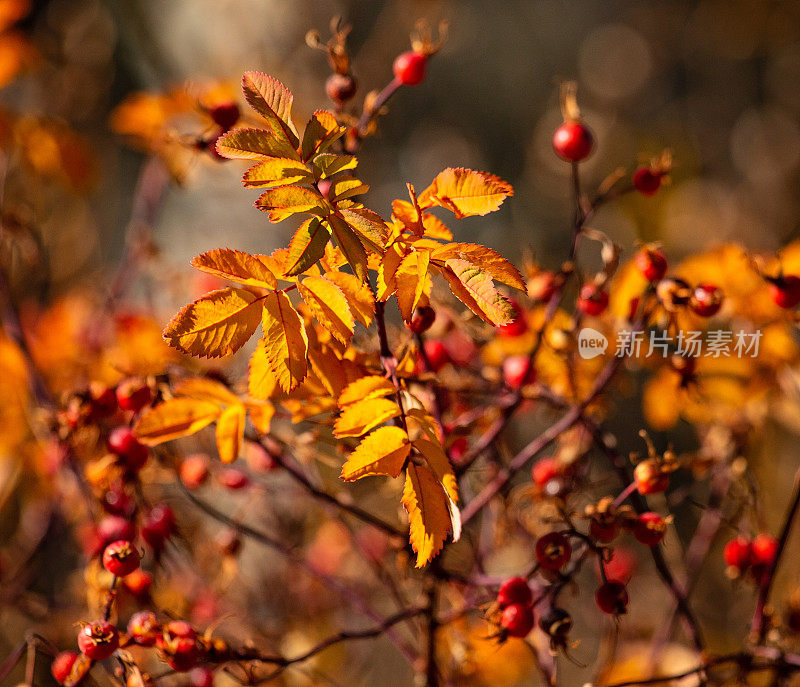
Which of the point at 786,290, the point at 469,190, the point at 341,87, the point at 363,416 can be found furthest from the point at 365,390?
the point at 786,290

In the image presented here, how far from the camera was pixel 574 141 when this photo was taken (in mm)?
499

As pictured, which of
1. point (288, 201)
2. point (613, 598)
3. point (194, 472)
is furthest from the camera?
point (194, 472)

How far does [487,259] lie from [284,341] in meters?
0.11

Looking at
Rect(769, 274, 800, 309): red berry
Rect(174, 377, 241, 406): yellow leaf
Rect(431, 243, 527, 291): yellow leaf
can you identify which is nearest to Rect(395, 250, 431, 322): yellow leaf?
Rect(431, 243, 527, 291): yellow leaf

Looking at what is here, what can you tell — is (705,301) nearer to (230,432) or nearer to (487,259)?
(487,259)

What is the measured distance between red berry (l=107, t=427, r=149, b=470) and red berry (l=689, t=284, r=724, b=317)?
38 cm

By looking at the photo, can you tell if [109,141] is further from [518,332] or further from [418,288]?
[418,288]

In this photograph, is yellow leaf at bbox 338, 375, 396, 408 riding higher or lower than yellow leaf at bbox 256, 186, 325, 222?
lower

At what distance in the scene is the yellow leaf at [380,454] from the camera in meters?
0.36

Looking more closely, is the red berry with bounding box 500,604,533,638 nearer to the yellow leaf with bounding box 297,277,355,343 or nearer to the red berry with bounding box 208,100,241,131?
the yellow leaf with bounding box 297,277,355,343

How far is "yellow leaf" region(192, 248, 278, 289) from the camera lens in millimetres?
357

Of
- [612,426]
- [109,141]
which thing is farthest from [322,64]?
[612,426]

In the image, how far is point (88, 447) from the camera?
1.82ft

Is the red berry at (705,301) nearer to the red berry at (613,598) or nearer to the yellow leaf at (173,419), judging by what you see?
the red berry at (613,598)
